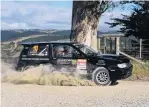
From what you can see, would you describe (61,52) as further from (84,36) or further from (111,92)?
(84,36)

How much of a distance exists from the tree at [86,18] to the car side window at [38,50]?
499 centimetres

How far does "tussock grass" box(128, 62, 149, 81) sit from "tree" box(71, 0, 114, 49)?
3091mm

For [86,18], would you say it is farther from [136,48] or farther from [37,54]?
[37,54]

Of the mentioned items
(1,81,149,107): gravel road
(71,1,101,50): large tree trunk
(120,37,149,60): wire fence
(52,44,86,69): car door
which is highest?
(71,1,101,50): large tree trunk

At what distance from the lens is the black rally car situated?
1570cm

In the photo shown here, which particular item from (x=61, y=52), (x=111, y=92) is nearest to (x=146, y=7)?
(x=61, y=52)

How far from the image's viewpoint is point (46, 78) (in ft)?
52.2

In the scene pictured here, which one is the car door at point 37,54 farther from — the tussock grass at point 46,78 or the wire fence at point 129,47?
the wire fence at point 129,47

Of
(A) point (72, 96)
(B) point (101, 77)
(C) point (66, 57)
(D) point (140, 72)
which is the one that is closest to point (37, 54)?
(C) point (66, 57)

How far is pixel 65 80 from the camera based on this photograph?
15.7m

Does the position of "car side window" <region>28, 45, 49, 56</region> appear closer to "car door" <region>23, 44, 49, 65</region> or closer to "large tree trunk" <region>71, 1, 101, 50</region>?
"car door" <region>23, 44, 49, 65</region>

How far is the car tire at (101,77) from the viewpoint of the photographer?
15.6 m

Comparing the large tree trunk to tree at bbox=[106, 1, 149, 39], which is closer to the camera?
the large tree trunk

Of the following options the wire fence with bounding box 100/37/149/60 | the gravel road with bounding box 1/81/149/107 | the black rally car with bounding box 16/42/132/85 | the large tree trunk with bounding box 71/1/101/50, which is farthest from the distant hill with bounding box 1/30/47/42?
the gravel road with bounding box 1/81/149/107
